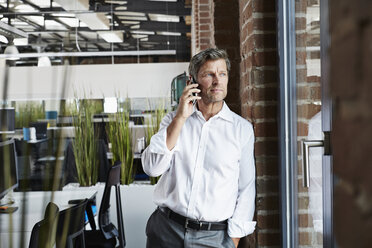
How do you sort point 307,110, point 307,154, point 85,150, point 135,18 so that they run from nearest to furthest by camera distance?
point 307,154
point 307,110
point 85,150
point 135,18

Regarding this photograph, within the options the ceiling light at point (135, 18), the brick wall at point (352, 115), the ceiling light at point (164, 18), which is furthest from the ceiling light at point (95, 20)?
the brick wall at point (352, 115)

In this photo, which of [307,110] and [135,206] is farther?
[135,206]

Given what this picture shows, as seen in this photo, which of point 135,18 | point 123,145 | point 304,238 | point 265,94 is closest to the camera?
point 304,238

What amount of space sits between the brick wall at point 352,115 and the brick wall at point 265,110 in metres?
1.83

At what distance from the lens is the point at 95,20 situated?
344 inches

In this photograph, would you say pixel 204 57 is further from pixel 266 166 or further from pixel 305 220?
pixel 305 220

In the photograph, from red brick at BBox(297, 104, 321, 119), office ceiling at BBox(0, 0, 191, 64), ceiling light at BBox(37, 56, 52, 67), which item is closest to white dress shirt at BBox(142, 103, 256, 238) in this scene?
red brick at BBox(297, 104, 321, 119)

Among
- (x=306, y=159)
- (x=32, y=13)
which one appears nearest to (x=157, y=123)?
(x=306, y=159)

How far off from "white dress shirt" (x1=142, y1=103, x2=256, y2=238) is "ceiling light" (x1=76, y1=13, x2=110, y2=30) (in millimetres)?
6387

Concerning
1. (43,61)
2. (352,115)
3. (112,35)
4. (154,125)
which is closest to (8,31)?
(154,125)

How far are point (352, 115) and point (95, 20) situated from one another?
8.80 m

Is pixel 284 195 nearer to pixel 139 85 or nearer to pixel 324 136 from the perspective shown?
pixel 324 136

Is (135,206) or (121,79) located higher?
(121,79)

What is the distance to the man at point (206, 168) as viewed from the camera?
215 centimetres
